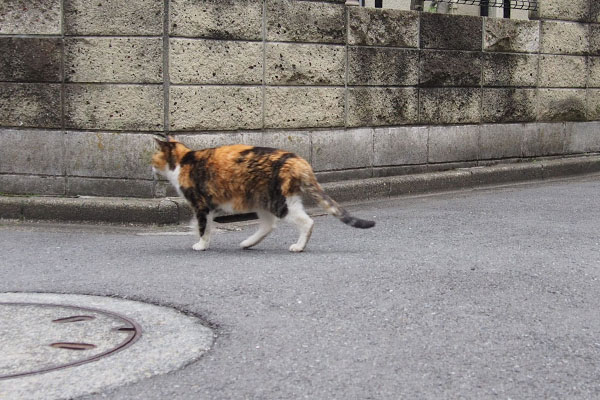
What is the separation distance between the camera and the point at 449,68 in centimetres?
1094

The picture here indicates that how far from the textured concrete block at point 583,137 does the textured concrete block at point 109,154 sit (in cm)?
657

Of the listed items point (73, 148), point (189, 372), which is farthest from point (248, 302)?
point (73, 148)

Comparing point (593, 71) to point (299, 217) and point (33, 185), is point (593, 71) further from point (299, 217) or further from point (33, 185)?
point (33, 185)

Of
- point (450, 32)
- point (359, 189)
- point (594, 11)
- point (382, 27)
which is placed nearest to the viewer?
point (359, 189)

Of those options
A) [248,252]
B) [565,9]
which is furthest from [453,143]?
[248,252]

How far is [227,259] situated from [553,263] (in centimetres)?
235

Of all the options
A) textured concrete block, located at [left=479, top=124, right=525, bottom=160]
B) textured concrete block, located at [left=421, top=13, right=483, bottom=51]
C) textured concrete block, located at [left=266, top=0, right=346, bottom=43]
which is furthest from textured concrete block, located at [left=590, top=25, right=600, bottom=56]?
textured concrete block, located at [left=266, top=0, right=346, bottom=43]

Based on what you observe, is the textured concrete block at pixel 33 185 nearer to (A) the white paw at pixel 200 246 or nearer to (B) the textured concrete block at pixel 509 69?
(A) the white paw at pixel 200 246

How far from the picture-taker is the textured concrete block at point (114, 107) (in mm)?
8609

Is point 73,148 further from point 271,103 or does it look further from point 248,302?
point 248,302

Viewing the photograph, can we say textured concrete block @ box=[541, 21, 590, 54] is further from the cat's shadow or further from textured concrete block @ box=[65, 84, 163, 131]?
the cat's shadow

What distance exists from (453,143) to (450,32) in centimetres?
137

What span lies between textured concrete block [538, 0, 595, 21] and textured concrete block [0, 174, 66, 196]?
683 cm

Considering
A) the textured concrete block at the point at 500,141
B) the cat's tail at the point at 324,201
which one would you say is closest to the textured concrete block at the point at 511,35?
the textured concrete block at the point at 500,141
